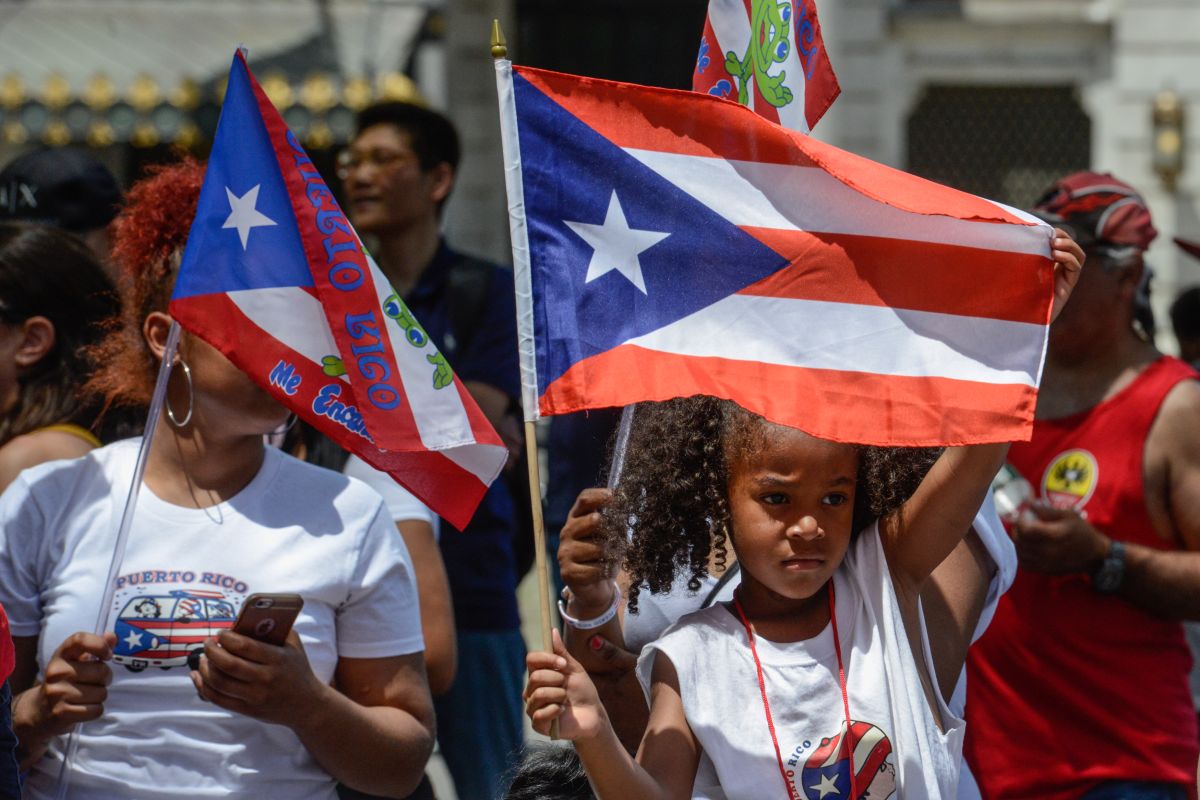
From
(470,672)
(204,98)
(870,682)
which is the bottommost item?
(470,672)

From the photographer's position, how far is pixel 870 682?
8.37ft

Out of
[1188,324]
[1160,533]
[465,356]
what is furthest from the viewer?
[1188,324]

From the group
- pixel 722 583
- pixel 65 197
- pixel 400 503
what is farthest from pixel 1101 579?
pixel 65 197

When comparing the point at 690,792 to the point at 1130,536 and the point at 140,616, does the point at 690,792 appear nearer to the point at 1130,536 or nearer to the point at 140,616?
the point at 140,616

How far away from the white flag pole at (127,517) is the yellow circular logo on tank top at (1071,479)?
195 centimetres

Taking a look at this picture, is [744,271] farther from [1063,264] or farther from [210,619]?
[210,619]

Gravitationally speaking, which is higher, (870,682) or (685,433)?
(685,433)

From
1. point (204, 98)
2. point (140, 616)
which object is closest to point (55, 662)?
point (140, 616)

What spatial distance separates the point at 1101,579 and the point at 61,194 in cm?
264

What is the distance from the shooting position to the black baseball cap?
4266 millimetres

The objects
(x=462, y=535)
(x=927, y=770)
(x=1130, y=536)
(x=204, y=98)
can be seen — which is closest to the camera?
(x=927, y=770)

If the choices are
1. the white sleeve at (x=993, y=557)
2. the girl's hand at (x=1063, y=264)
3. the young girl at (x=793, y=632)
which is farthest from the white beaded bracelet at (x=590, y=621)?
the girl's hand at (x=1063, y=264)

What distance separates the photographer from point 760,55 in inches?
120

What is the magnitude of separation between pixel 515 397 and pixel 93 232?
47.0 inches
